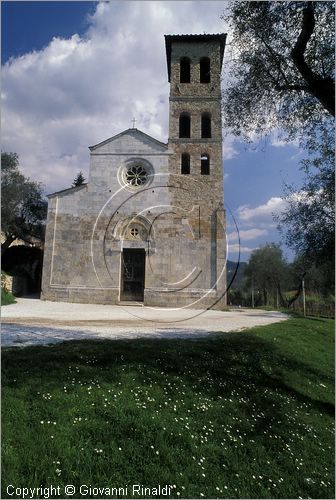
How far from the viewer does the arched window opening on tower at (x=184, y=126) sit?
1107 inches

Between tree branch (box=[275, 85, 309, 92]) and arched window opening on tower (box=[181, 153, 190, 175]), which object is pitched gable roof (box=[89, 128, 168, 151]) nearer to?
arched window opening on tower (box=[181, 153, 190, 175])

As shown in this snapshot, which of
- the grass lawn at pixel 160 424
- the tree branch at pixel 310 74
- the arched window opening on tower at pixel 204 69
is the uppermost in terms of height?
→ the arched window opening on tower at pixel 204 69

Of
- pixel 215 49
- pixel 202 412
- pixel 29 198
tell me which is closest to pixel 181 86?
pixel 215 49

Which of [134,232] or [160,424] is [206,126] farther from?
[160,424]

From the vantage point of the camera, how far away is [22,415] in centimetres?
449

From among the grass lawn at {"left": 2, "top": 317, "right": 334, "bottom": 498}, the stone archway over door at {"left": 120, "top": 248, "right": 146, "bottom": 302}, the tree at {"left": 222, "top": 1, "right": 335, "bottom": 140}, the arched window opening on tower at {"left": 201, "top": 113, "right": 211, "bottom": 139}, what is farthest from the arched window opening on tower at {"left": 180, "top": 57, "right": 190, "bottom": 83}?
the grass lawn at {"left": 2, "top": 317, "right": 334, "bottom": 498}

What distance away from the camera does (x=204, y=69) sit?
2962 cm

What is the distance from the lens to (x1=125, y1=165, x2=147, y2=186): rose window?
2630 centimetres

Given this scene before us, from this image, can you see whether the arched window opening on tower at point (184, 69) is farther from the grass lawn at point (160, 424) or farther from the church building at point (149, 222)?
the grass lawn at point (160, 424)

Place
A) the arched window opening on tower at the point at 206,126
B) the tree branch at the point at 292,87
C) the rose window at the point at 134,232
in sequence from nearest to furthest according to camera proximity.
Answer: the tree branch at the point at 292,87
the rose window at the point at 134,232
the arched window opening on tower at the point at 206,126

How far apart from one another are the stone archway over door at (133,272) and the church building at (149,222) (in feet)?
0.25

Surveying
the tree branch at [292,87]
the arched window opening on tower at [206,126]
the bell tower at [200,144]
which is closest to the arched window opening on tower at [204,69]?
the bell tower at [200,144]

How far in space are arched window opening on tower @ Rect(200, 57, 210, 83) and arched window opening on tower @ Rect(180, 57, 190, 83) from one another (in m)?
1.20

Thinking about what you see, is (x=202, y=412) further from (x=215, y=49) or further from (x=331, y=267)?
(x=215, y=49)
